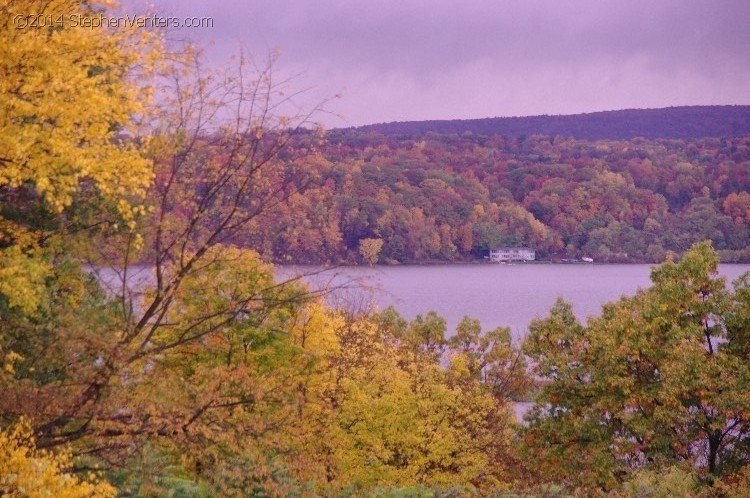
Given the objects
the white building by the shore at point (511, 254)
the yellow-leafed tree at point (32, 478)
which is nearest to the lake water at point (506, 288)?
the white building by the shore at point (511, 254)

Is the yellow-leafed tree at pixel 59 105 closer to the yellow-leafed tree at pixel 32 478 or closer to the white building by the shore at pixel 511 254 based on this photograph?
the yellow-leafed tree at pixel 32 478

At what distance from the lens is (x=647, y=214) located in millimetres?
87125

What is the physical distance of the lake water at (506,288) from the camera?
207ft

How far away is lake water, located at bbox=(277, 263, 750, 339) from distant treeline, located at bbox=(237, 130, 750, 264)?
2093 millimetres

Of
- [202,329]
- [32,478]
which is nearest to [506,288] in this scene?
[202,329]

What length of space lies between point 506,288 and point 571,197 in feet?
50.6

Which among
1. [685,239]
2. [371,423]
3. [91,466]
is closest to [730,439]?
[371,423]

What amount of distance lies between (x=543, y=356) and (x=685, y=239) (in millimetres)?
58664

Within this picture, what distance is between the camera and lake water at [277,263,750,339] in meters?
63.0

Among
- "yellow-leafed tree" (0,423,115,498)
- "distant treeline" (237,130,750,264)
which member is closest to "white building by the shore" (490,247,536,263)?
"distant treeline" (237,130,750,264)

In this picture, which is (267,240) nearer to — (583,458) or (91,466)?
(91,466)

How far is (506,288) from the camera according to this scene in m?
82.2

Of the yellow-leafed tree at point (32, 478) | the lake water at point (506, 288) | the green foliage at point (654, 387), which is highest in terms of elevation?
the yellow-leafed tree at point (32, 478)

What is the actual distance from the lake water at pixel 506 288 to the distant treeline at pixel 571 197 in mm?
2093
